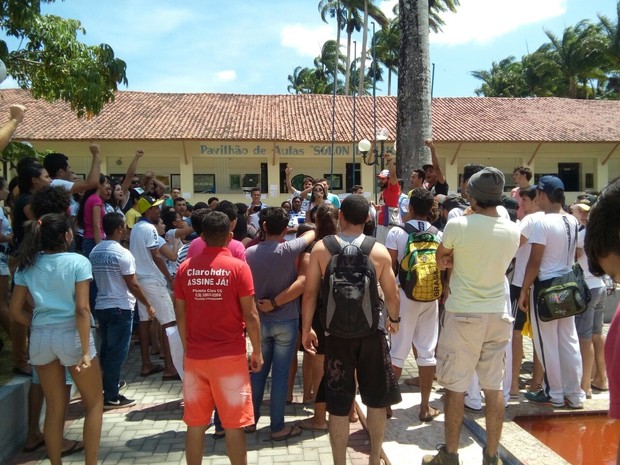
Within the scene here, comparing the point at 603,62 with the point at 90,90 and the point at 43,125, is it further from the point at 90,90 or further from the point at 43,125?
the point at 90,90

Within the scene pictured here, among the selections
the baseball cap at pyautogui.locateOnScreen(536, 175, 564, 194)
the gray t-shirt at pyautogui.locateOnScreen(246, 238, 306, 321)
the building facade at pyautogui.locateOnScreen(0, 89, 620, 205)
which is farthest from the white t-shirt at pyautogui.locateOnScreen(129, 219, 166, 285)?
the building facade at pyautogui.locateOnScreen(0, 89, 620, 205)

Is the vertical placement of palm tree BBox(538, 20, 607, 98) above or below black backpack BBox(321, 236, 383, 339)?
above

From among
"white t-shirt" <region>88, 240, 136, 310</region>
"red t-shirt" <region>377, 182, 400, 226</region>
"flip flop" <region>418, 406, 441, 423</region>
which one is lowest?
"flip flop" <region>418, 406, 441, 423</region>

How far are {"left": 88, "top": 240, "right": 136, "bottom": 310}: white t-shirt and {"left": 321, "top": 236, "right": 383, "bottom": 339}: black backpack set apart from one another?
2284 millimetres

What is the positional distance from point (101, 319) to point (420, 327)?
9.72 feet

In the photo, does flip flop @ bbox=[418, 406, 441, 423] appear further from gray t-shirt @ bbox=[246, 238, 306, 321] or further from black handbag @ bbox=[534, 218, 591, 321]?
gray t-shirt @ bbox=[246, 238, 306, 321]

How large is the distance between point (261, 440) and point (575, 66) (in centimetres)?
3959

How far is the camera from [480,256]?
361 cm

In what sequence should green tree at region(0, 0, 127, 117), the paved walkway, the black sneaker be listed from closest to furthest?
the paved walkway → the black sneaker → green tree at region(0, 0, 127, 117)

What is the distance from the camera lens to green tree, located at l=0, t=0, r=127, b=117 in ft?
31.6

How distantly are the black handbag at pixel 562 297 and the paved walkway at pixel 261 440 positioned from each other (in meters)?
0.89

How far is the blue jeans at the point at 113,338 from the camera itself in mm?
5094

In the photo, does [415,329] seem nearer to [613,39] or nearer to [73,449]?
[73,449]

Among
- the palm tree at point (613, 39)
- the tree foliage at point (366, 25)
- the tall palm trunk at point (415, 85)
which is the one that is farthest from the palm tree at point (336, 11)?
the tall palm trunk at point (415, 85)
